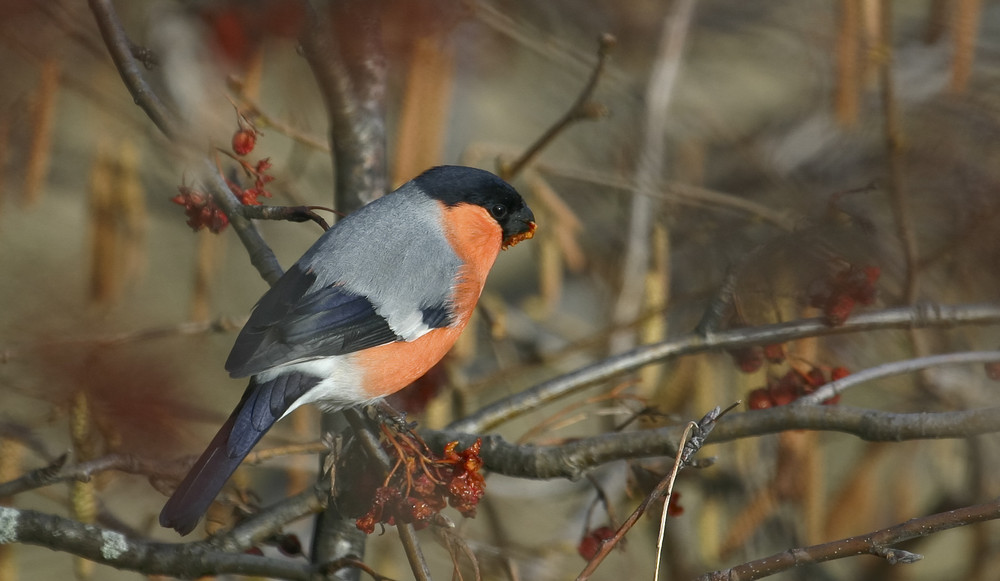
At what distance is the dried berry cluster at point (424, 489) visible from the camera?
1.17 metres

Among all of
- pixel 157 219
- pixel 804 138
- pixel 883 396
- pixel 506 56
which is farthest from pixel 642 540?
pixel 157 219

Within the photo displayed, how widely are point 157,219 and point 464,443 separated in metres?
1.92

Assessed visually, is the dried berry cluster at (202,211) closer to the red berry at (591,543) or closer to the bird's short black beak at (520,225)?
the bird's short black beak at (520,225)

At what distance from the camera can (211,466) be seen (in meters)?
1.28

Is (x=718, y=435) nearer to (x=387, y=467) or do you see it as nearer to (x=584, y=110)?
(x=387, y=467)

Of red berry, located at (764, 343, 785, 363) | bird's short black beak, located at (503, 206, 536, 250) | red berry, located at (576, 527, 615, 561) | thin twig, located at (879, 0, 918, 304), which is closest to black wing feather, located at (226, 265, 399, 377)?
bird's short black beak, located at (503, 206, 536, 250)

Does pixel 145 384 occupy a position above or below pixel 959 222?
below

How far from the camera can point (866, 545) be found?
99 centimetres

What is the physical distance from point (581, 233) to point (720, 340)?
1.41 m

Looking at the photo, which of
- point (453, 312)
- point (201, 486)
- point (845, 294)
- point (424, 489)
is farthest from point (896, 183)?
point (201, 486)

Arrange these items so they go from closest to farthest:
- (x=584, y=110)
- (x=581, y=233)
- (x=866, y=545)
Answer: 1. (x=866, y=545)
2. (x=584, y=110)
3. (x=581, y=233)

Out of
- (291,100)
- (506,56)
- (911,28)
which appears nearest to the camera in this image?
(291,100)

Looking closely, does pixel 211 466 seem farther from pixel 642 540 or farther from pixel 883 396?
pixel 642 540

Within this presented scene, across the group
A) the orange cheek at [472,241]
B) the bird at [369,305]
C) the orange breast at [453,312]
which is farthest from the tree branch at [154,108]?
the orange cheek at [472,241]
